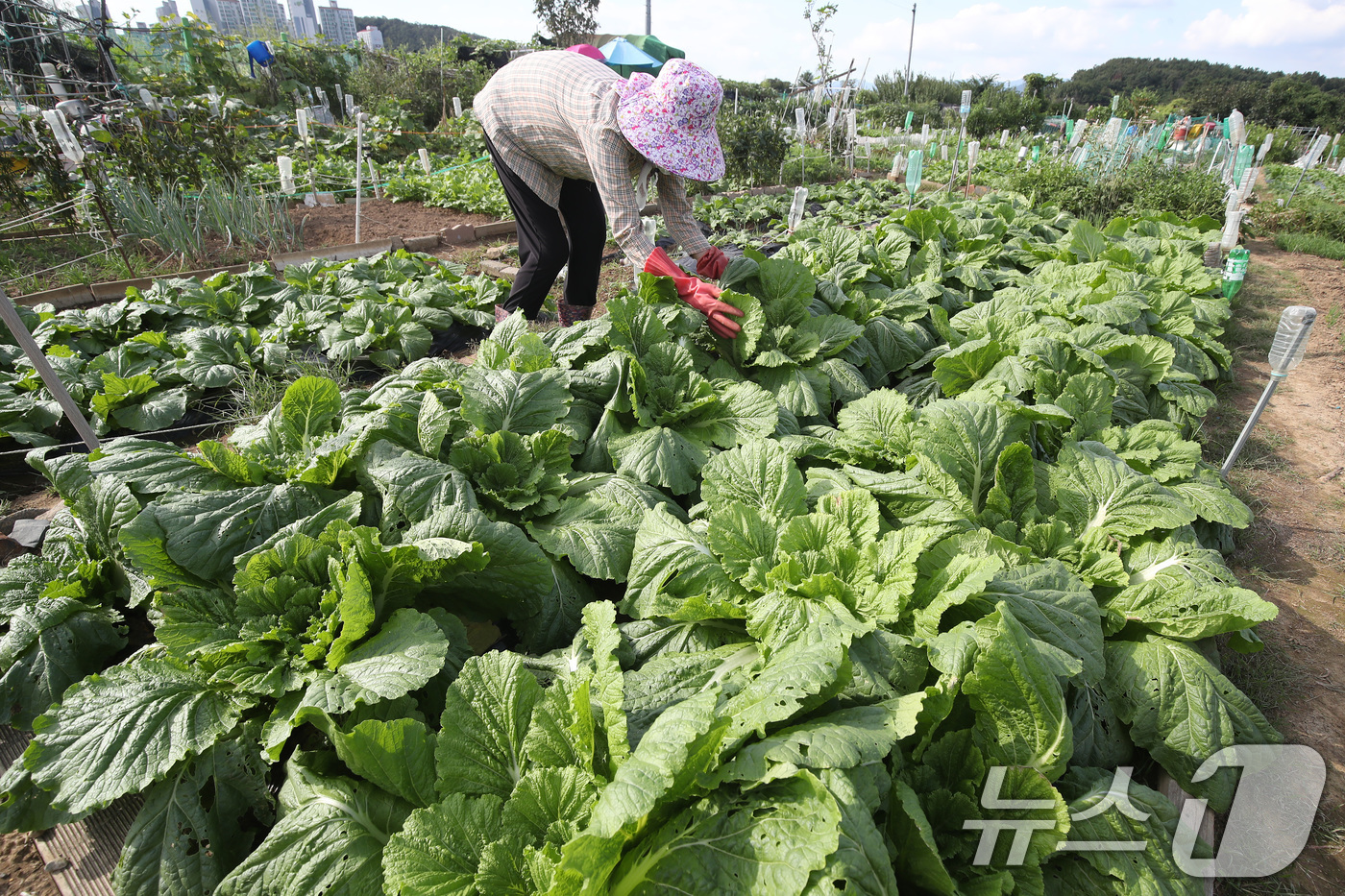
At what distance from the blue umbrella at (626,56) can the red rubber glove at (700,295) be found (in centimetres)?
1070

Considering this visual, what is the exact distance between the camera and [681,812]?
1313 mm

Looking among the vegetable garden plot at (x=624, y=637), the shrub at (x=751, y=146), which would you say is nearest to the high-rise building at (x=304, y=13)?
the shrub at (x=751, y=146)

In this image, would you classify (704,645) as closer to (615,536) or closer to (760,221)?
(615,536)

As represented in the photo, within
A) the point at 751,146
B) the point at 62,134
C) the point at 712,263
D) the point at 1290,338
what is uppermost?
the point at 751,146

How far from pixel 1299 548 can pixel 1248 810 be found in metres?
2.12

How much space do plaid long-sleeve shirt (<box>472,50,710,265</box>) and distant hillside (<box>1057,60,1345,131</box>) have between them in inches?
1289

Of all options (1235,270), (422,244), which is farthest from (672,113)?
(1235,270)

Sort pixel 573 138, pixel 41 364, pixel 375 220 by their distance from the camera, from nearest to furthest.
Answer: pixel 41 364 → pixel 573 138 → pixel 375 220

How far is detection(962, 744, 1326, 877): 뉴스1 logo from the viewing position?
57.7 inches

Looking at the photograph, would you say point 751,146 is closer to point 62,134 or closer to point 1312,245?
point 1312,245

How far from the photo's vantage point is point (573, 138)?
3.52 meters

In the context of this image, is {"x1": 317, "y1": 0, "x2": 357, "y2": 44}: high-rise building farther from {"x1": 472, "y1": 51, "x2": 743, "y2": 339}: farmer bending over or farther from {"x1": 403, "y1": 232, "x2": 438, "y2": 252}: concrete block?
{"x1": 472, "y1": 51, "x2": 743, "y2": 339}: farmer bending over

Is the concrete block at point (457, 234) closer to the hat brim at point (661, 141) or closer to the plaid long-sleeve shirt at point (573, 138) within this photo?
the plaid long-sleeve shirt at point (573, 138)

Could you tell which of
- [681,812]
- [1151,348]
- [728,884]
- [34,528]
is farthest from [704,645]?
[1151,348]
